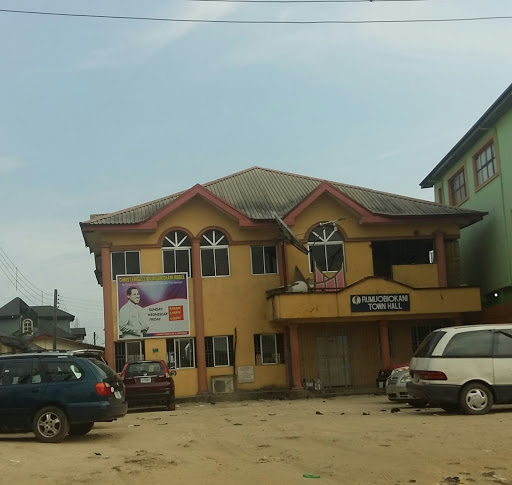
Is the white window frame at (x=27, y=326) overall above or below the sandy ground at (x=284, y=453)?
above

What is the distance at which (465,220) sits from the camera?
29531 millimetres

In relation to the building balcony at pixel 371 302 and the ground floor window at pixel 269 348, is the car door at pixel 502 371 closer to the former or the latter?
the building balcony at pixel 371 302

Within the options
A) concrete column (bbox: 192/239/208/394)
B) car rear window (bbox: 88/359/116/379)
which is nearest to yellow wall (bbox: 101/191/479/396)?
concrete column (bbox: 192/239/208/394)

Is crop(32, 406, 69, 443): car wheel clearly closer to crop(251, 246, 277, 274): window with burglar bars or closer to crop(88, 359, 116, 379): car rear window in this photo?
crop(88, 359, 116, 379): car rear window

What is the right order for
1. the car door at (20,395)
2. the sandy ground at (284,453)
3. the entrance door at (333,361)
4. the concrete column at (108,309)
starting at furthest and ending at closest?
the entrance door at (333,361) < the concrete column at (108,309) < the car door at (20,395) < the sandy ground at (284,453)

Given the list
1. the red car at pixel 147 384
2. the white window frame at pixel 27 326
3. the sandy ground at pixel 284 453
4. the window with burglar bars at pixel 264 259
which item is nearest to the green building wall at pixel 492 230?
the window with burglar bars at pixel 264 259

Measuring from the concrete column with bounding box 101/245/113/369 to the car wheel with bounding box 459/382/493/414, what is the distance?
16205mm

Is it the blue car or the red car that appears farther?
the red car

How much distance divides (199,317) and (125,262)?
3527mm

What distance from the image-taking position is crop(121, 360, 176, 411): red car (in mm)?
20969

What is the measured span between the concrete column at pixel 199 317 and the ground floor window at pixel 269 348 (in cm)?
212

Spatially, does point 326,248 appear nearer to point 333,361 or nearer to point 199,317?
point 333,361

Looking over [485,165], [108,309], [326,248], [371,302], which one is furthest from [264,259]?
[485,165]

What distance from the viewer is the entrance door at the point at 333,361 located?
28.8m
